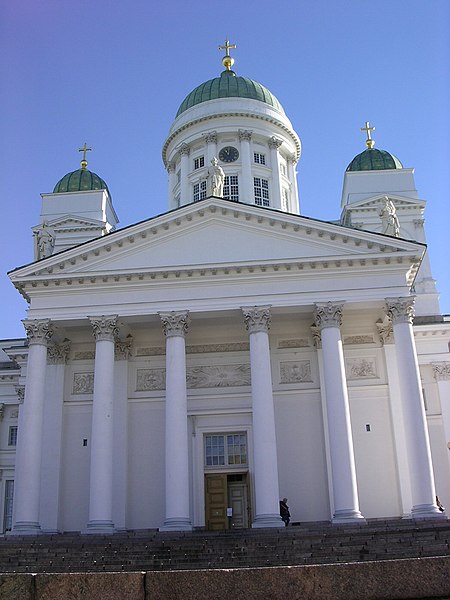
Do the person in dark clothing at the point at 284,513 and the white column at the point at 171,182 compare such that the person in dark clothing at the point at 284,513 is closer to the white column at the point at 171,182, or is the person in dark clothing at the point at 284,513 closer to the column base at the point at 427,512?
the column base at the point at 427,512

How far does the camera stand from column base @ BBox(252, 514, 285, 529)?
2230cm

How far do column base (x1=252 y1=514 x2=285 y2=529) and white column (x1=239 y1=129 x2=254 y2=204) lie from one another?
63.4 ft

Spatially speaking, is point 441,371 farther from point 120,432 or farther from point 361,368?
point 120,432

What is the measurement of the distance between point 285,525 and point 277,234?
977 centimetres

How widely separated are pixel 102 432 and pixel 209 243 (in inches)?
295

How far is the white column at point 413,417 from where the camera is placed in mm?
22531

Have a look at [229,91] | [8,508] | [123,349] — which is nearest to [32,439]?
[123,349]

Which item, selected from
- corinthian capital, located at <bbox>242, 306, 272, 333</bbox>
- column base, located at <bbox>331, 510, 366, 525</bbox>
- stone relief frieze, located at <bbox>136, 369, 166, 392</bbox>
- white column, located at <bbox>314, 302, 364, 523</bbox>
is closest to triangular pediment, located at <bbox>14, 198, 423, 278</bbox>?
corinthian capital, located at <bbox>242, 306, 272, 333</bbox>

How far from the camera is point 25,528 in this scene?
2309 cm

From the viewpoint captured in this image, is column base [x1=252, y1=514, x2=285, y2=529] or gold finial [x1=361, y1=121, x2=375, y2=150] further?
gold finial [x1=361, y1=121, x2=375, y2=150]

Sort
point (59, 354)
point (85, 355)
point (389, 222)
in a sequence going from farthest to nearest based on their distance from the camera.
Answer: point (85, 355), point (59, 354), point (389, 222)

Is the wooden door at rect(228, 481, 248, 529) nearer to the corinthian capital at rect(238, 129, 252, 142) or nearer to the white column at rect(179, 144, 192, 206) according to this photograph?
the white column at rect(179, 144, 192, 206)

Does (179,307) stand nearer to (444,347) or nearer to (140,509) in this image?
(140,509)

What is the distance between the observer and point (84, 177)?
39875 millimetres
